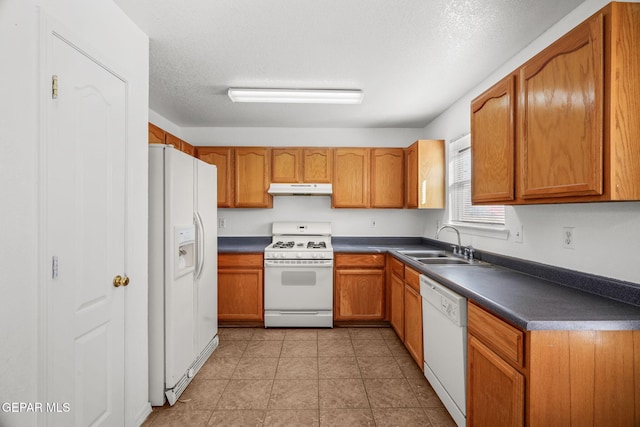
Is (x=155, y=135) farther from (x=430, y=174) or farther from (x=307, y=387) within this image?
(x=430, y=174)

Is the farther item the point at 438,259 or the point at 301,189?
the point at 301,189

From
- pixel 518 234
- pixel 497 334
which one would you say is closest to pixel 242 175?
pixel 518 234

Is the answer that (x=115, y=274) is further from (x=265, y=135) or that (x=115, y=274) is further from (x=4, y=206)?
(x=265, y=135)

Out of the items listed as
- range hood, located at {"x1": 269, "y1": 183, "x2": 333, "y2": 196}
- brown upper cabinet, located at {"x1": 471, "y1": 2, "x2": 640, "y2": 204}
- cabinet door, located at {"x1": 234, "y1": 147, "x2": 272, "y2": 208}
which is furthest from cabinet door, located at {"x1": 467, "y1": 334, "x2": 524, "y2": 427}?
cabinet door, located at {"x1": 234, "y1": 147, "x2": 272, "y2": 208}

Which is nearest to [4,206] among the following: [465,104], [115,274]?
[115,274]

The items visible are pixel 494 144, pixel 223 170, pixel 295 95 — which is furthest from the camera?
pixel 223 170

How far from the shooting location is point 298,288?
3.27 m

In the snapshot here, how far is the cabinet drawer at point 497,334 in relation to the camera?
119 centimetres

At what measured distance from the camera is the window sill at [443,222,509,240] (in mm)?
2211

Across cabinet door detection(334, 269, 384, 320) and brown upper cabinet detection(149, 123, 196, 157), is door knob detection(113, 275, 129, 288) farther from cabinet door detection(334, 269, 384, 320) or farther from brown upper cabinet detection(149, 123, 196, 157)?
cabinet door detection(334, 269, 384, 320)

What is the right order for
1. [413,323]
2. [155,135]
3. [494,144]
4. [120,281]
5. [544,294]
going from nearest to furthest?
[544,294] → [120,281] → [494,144] → [413,323] → [155,135]

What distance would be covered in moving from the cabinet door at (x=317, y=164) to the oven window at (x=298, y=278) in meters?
1.20

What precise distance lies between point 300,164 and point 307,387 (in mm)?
2490

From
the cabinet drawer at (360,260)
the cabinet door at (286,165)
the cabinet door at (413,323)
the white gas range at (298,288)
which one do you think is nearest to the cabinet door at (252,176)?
the cabinet door at (286,165)
